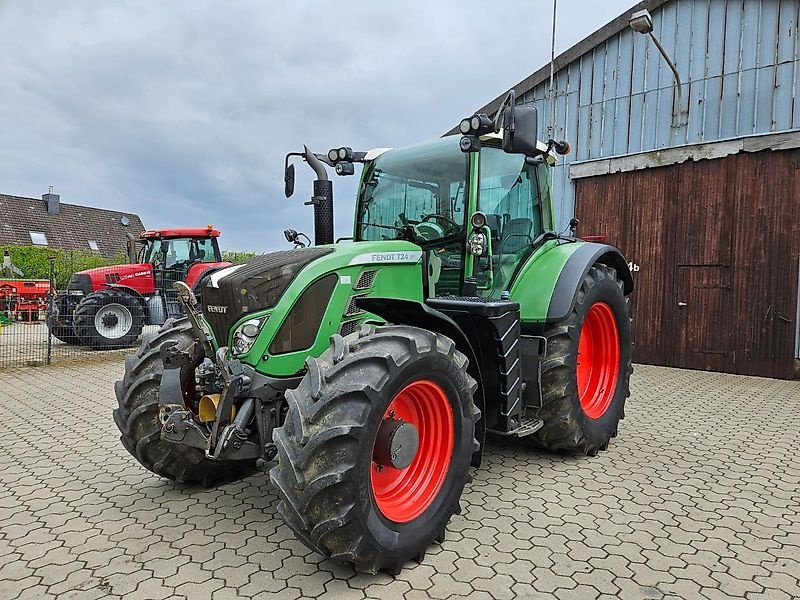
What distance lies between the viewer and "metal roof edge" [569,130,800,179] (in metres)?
7.87

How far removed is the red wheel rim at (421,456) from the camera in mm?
3025

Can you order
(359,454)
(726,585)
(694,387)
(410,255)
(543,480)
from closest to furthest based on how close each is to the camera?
1. (359,454)
2. (726,585)
3. (410,255)
4. (543,480)
5. (694,387)

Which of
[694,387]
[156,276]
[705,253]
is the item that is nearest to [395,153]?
[694,387]

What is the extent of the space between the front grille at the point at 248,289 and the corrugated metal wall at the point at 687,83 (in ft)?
23.9

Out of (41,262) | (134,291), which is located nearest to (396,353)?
(134,291)

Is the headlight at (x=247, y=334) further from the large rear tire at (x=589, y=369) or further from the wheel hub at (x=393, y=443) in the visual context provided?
the large rear tire at (x=589, y=369)

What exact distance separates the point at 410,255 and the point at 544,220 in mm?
1634

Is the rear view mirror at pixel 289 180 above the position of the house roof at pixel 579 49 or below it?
below

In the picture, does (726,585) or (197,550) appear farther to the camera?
(197,550)

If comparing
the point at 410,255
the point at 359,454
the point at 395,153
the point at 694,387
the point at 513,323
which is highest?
the point at 395,153

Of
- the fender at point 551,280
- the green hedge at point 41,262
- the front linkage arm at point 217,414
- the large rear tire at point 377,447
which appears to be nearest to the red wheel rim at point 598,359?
the fender at point 551,280

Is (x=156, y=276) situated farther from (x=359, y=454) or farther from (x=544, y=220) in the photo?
(x=359, y=454)

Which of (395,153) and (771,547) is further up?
(395,153)

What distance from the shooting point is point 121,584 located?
2.68 m
